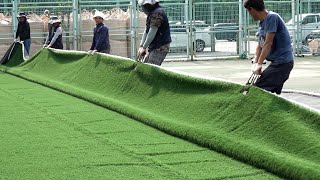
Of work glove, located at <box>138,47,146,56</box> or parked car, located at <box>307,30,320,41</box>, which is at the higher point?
parked car, located at <box>307,30,320,41</box>

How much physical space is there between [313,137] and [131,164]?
1.63m

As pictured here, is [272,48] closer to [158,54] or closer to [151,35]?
[151,35]

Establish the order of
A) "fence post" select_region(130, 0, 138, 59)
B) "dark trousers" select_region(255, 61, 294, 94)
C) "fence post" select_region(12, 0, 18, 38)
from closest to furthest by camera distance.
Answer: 1. "dark trousers" select_region(255, 61, 294, 94)
2. "fence post" select_region(12, 0, 18, 38)
3. "fence post" select_region(130, 0, 138, 59)

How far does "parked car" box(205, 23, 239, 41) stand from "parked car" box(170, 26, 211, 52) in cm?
29

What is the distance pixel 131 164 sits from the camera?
20.0 ft

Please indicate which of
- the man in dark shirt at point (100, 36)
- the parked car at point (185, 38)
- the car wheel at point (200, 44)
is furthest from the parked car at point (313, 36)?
the man in dark shirt at point (100, 36)

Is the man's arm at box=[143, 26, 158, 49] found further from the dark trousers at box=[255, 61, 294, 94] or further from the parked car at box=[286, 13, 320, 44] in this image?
the parked car at box=[286, 13, 320, 44]

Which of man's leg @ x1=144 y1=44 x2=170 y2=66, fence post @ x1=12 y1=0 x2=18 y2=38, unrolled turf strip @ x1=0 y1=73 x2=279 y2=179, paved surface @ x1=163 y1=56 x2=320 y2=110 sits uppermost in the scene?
fence post @ x1=12 y1=0 x2=18 y2=38

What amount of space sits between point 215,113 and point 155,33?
319cm

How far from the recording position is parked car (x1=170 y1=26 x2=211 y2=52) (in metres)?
24.0

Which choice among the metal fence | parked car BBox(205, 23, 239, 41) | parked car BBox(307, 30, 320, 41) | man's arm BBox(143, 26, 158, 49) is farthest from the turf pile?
parked car BBox(307, 30, 320, 41)

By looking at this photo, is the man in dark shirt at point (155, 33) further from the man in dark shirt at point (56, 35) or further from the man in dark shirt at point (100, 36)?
the man in dark shirt at point (56, 35)

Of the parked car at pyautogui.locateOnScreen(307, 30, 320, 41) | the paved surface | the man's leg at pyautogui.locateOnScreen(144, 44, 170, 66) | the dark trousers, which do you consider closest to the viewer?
the dark trousers

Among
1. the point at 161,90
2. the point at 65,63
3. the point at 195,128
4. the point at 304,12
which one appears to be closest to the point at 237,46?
the point at 304,12
